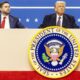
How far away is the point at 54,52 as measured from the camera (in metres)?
3.59

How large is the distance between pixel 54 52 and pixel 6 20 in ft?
2.43

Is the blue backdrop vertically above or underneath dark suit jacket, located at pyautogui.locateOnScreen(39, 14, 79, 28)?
above

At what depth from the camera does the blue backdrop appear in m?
5.71

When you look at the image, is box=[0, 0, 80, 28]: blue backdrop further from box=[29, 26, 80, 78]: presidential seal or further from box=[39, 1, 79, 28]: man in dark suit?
box=[29, 26, 80, 78]: presidential seal

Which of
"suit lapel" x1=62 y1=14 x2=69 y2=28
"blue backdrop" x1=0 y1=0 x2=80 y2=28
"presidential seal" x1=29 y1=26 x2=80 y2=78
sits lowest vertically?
"presidential seal" x1=29 y1=26 x2=80 y2=78

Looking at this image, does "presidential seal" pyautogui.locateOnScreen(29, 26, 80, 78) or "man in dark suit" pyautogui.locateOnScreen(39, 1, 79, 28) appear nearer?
"presidential seal" pyautogui.locateOnScreen(29, 26, 80, 78)

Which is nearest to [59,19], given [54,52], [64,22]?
[64,22]

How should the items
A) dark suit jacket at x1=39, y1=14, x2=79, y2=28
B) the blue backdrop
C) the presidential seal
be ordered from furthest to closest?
the blue backdrop → dark suit jacket at x1=39, y1=14, x2=79, y2=28 → the presidential seal

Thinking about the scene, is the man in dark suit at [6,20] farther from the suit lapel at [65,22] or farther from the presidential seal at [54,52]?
the presidential seal at [54,52]

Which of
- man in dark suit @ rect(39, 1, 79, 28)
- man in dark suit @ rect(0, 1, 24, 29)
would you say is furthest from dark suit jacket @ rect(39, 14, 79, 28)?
man in dark suit @ rect(0, 1, 24, 29)

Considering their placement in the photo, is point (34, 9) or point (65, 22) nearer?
point (65, 22)

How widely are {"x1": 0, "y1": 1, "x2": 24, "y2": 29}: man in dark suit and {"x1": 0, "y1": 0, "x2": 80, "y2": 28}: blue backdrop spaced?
56.5 inches

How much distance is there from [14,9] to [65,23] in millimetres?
1739

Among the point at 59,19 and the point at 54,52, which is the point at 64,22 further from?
the point at 54,52
